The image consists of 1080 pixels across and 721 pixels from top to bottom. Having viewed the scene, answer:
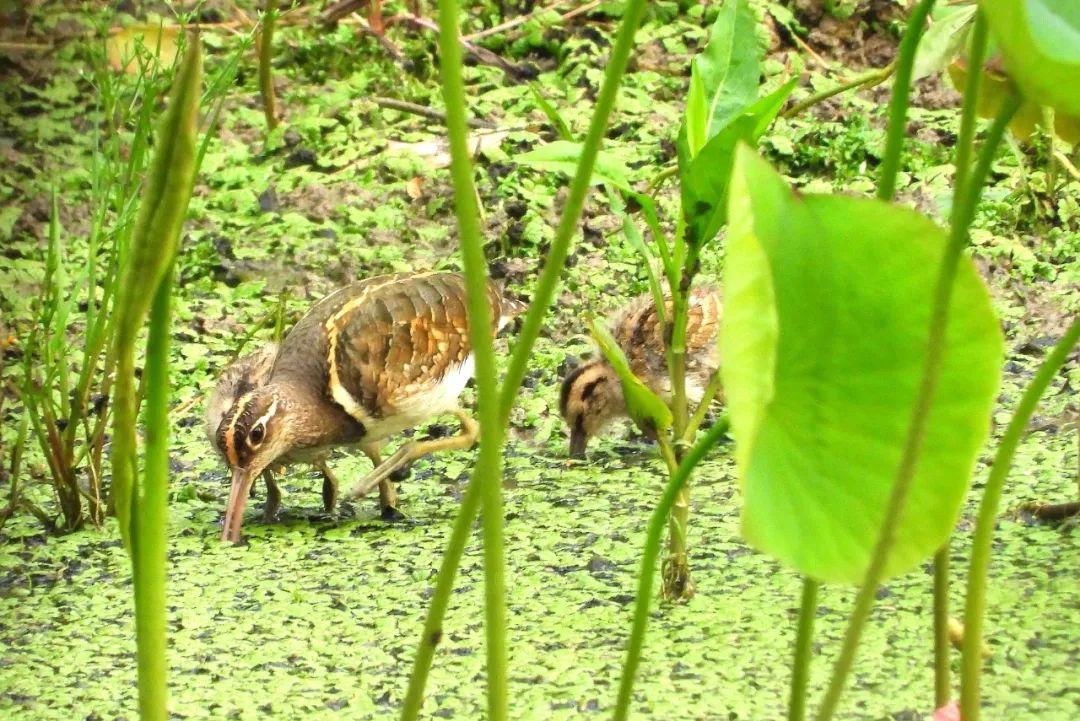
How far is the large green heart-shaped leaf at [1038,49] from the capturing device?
1188 mm

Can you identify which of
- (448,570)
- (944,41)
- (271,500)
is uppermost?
(944,41)

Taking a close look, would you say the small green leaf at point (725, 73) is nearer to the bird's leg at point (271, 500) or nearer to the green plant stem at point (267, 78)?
the bird's leg at point (271, 500)

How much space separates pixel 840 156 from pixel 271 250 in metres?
2.05

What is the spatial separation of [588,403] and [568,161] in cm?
194

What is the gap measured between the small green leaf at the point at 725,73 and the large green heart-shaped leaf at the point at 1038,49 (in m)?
1.26

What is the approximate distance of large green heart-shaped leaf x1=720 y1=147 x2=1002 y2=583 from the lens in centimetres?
139

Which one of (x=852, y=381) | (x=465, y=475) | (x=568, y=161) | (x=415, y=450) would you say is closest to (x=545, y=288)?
(x=852, y=381)

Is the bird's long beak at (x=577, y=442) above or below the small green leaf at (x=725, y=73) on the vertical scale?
below

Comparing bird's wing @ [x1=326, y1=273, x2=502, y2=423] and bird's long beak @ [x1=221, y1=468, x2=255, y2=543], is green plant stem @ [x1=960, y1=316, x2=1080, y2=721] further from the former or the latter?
bird's wing @ [x1=326, y1=273, x2=502, y2=423]

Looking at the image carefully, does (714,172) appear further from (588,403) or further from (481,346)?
(588,403)

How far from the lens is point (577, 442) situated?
167 inches

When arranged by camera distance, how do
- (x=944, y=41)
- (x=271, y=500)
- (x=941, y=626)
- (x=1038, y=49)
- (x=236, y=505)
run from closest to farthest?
1. (x=1038, y=49)
2. (x=941, y=626)
3. (x=944, y=41)
4. (x=236, y=505)
5. (x=271, y=500)

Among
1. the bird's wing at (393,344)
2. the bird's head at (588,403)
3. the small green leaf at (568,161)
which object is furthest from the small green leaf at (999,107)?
the bird's wing at (393,344)

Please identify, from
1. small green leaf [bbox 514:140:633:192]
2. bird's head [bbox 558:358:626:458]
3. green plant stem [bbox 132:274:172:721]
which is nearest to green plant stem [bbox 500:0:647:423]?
green plant stem [bbox 132:274:172:721]
